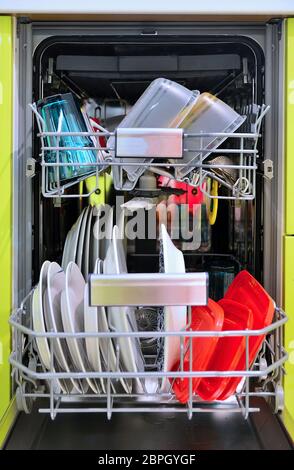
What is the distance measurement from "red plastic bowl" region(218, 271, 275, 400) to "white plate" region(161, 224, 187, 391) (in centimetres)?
12

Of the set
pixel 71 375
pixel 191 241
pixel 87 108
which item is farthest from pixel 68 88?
pixel 71 375

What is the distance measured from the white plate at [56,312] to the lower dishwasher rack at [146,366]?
21 mm

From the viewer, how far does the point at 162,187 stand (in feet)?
4.42

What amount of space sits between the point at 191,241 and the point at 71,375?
65 cm

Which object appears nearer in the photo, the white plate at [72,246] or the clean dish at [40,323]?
the clean dish at [40,323]

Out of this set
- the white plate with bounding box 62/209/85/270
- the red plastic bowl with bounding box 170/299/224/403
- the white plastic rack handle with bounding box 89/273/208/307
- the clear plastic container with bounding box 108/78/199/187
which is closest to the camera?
the white plastic rack handle with bounding box 89/273/208/307

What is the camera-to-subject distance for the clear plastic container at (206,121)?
105cm

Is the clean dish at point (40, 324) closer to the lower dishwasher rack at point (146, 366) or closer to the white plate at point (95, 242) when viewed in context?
the lower dishwasher rack at point (146, 366)

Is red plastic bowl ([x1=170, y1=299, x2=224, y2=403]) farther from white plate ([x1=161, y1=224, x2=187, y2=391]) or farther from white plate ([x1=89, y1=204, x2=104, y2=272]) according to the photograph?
white plate ([x1=89, y1=204, x2=104, y2=272])

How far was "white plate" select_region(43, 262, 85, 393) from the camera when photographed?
0.95 meters

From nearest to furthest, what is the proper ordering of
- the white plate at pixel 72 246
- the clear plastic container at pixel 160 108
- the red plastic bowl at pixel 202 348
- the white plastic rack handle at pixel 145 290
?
the white plastic rack handle at pixel 145 290 → the red plastic bowl at pixel 202 348 → the clear plastic container at pixel 160 108 → the white plate at pixel 72 246

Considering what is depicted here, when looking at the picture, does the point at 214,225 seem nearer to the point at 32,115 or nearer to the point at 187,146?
the point at 187,146
